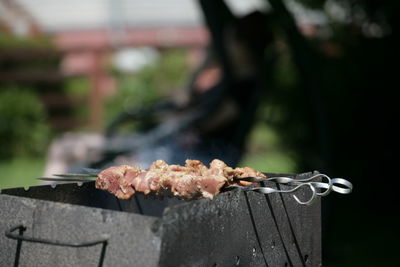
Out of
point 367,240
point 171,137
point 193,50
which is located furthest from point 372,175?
point 193,50

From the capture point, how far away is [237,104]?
5.20m

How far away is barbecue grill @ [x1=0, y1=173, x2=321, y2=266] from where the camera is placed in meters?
1.64

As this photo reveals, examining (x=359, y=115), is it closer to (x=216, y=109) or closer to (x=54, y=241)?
(x=216, y=109)

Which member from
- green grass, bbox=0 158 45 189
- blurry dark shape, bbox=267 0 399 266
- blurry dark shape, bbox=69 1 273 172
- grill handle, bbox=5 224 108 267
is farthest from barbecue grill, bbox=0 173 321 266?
green grass, bbox=0 158 45 189

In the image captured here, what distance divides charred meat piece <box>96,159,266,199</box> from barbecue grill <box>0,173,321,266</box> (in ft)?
0.27

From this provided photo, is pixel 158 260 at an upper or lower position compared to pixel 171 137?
lower

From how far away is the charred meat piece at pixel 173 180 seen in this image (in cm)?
195

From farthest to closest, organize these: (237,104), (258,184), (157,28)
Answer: (157,28), (237,104), (258,184)

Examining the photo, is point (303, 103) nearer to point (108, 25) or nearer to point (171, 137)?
point (171, 137)

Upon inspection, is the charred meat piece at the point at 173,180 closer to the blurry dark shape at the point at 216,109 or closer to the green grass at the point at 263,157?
the blurry dark shape at the point at 216,109

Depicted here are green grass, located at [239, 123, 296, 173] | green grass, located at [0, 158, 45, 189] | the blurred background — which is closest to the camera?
the blurred background

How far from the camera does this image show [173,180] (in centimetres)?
201

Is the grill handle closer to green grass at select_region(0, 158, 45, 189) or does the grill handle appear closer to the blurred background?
the blurred background

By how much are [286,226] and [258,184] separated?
170 mm
